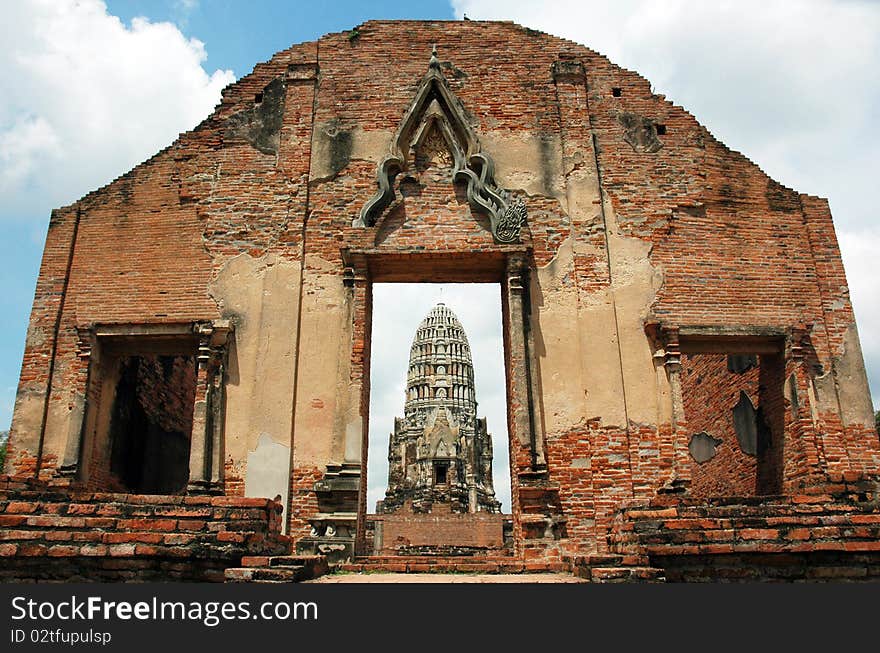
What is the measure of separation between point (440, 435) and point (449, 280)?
23.6 m

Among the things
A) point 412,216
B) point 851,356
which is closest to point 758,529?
point 851,356

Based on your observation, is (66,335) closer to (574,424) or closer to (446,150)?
(446,150)

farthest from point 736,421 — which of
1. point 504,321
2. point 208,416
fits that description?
point 208,416

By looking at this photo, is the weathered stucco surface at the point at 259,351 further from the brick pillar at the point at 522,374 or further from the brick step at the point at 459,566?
the brick pillar at the point at 522,374

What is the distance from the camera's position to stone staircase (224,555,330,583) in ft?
18.4

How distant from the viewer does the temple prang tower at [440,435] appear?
106 ft

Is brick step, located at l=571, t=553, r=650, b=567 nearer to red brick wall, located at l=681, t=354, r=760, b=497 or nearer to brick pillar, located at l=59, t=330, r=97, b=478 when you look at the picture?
red brick wall, located at l=681, t=354, r=760, b=497

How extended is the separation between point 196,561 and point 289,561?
736 millimetres

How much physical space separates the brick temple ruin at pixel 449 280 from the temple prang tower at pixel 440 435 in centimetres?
2091

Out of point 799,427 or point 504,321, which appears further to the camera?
point 504,321

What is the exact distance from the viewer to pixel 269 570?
5.71 metres

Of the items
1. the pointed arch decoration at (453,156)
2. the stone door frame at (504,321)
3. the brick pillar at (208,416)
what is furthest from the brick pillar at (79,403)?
the pointed arch decoration at (453,156)

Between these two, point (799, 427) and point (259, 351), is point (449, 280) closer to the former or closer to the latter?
point (259, 351)

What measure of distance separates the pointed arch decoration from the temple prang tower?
21.4 meters
